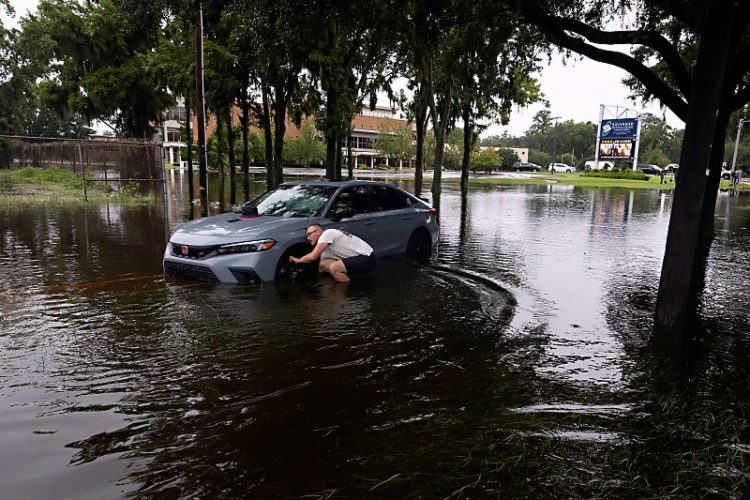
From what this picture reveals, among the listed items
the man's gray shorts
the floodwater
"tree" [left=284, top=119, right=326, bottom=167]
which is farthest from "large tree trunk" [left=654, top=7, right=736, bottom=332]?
"tree" [left=284, top=119, right=326, bottom=167]

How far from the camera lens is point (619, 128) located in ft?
232

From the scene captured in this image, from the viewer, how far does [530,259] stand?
34.6 feet

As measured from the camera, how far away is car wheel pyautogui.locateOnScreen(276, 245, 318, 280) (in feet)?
23.8

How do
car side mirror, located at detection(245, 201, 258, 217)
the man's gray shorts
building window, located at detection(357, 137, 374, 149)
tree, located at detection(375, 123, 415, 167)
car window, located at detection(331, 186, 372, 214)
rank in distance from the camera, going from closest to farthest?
the man's gray shorts → car side mirror, located at detection(245, 201, 258, 217) → car window, located at detection(331, 186, 372, 214) → tree, located at detection(375, 123, 415, 167) → building window, located at detection(357, 137, 374, 149)

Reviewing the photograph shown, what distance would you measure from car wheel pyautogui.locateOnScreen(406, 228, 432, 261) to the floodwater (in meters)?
1.24

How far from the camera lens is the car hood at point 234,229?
7.03m

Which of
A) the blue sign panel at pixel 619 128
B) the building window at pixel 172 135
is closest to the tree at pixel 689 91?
the blue sign panel at pixel 619 128

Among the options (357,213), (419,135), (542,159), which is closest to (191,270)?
(357,213)

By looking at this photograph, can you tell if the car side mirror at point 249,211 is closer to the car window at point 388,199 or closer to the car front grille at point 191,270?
the car front grille at point 191,270

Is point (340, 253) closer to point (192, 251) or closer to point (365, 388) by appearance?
point (192, 251)

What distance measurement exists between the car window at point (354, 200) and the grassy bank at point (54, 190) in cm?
1265

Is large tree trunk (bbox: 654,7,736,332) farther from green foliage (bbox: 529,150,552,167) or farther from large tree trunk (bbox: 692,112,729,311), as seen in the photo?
green foliage (bbox: 529,150,552,167)

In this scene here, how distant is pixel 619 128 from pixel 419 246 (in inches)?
2769

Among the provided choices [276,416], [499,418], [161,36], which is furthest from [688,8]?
[161,36]
